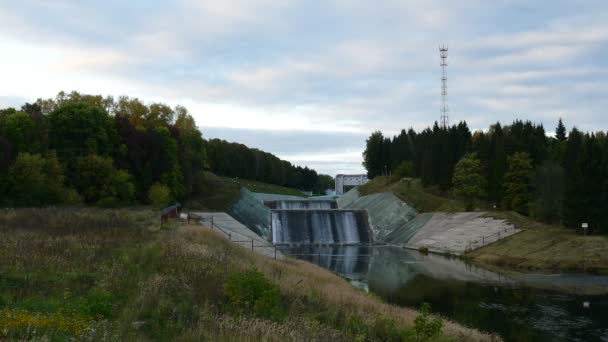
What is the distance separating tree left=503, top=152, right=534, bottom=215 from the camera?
8012 centimetres

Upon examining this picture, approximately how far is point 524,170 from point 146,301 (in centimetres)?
7422

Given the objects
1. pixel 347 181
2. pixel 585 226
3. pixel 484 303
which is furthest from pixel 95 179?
pixel 347 181

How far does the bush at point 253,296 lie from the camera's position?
15328 mm

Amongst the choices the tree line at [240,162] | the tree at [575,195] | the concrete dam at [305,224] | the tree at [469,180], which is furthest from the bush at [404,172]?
the tree at [575,195]

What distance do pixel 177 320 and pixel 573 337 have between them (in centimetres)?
2061

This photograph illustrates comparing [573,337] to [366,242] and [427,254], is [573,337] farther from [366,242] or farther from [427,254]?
[366,242]

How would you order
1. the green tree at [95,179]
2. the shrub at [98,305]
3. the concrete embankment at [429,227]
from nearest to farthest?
the shrub at [98,305] → the green tree at [95,179] → the concrete embankment at [429,227]

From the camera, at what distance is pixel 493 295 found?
131 ft

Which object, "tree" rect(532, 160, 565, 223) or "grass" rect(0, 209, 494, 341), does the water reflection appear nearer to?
"grass" rect(0, 209, 494, 341)

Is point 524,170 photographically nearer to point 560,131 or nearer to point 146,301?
point 560,131

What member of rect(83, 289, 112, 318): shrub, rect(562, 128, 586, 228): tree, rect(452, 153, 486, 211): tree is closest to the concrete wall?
rect(452, 153, 486, 211): tree

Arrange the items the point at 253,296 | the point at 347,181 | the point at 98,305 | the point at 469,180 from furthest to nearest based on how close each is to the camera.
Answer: the point at 347,181, the point at 469,180, the point at 253,296, the point at 98,305

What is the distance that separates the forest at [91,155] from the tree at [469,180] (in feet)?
143

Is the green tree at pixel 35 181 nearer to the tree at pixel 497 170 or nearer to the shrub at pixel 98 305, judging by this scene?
the shrub at pixel 98 305
